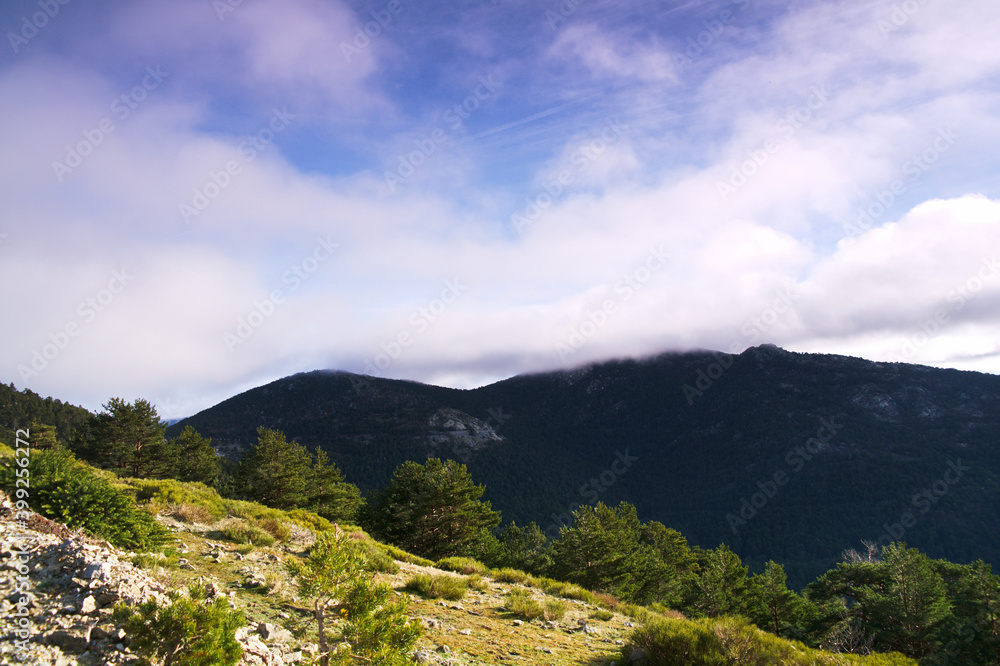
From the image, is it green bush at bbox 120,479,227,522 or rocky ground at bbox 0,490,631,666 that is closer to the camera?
rocky ground at bbox 0,490,631,666

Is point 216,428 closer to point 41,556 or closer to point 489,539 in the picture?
point 489,539

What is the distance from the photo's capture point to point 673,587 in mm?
40906

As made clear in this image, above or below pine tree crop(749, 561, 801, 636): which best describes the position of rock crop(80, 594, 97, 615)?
above

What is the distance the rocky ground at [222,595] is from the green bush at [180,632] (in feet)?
1.08

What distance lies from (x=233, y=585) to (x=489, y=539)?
39026 millimetres

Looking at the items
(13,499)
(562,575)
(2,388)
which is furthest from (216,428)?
(13,499)

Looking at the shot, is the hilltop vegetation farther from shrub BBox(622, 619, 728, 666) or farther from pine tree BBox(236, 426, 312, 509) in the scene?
pine tree BBox(236, 426, 312, 509)

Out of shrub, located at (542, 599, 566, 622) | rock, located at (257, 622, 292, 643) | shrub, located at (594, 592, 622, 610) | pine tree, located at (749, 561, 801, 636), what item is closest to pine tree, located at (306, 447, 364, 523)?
shrub, located at (594, 592, 622, 610)

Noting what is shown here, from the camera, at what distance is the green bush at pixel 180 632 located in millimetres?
5535
